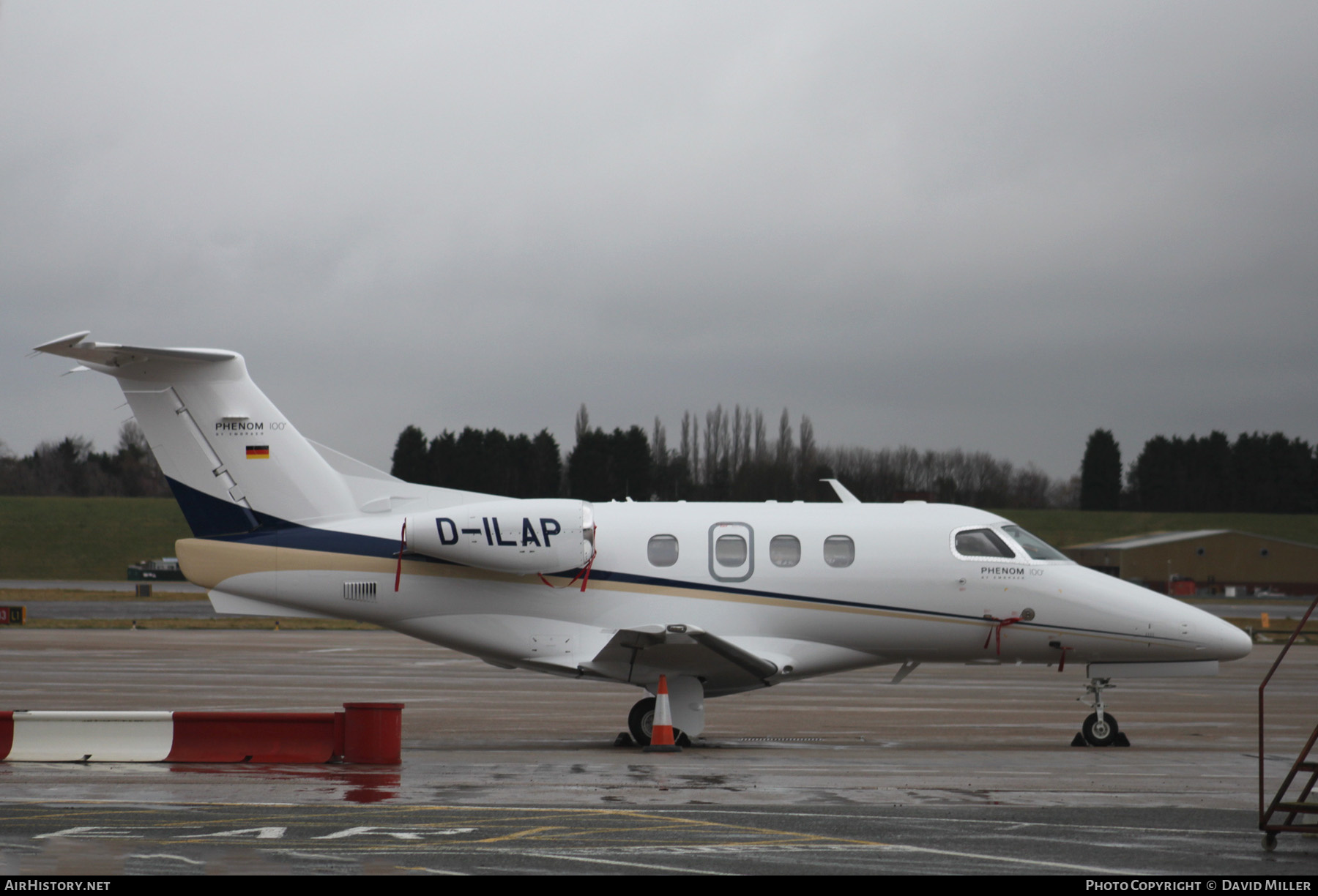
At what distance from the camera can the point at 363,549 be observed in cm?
1562

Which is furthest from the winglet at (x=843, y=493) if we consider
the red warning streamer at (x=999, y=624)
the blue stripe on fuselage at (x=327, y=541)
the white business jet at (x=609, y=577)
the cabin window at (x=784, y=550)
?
the red warning streamer at (x=999, y=624)

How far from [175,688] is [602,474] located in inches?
1031

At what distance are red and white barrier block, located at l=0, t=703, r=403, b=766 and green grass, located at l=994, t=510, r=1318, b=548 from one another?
3118 inches

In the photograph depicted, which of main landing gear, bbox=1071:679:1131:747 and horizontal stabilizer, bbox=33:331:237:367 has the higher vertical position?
horizontal stabilizer, bbox=33:331:237:367

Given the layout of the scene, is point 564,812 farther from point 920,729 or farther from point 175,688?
point 175,688

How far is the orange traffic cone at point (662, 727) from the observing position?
14961 mm

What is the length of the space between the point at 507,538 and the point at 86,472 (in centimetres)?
10801

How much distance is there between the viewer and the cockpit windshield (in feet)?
52.8

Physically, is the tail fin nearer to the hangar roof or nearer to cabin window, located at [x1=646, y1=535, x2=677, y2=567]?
cabin window, located at [x1=646, y1=535, x2=677, y2=567]

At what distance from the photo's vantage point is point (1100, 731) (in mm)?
15812

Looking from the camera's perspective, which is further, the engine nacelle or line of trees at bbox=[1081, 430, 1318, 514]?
line of trees at bbox=[1081, 430, 1318, 514]

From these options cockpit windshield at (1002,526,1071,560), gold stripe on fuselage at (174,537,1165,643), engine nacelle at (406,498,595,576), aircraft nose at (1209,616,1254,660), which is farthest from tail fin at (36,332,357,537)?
aircraft nose at (1209,616,1254,660)

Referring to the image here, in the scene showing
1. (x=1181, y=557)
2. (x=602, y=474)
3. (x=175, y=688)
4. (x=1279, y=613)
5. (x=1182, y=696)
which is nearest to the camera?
(x=175, y=688)
